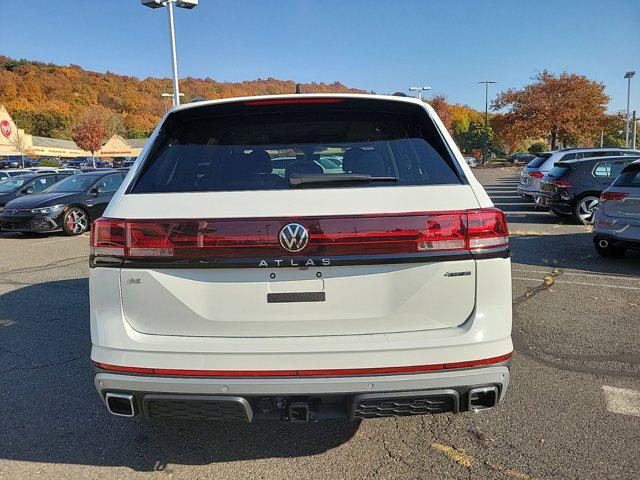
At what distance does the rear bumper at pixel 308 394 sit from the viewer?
216 centimetres

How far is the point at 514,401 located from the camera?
334cm

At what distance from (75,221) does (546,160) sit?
13.1 m

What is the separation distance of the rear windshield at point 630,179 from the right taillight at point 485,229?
598 cm

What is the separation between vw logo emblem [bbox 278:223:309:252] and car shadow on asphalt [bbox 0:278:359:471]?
1314 mm

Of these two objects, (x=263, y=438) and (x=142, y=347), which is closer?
(x=142, y=347)

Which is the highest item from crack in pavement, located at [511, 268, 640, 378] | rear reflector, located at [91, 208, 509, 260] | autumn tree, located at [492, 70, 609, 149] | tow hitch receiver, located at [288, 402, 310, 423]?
autumn tree, located at [492, 70, 609, 149]

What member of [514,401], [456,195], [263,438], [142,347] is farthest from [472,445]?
[142,347]

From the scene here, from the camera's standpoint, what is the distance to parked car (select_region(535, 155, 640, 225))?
11.9m

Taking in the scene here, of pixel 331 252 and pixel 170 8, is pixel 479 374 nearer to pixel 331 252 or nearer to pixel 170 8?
pixel 331 252

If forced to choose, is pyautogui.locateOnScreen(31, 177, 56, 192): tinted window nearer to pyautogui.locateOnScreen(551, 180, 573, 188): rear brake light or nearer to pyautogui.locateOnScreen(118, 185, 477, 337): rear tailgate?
pyautogui.locateOnScreen(551, 180, 573, 188): rear brake light

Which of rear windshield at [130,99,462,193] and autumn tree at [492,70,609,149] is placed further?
autumn tree at [492,70,609,149]

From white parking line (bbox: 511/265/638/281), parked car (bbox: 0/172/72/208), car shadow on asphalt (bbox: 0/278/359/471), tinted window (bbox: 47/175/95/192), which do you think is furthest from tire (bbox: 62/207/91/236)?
white parking line (bbox: 511/265/638/281)

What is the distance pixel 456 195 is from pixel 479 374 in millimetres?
792

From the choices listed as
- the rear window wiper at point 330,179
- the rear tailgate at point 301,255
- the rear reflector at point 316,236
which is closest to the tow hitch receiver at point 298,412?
the rear tailgate at point 301,255
